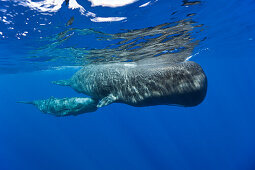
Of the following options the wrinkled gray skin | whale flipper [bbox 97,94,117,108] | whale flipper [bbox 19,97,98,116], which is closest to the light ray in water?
the wrinkled gray skin

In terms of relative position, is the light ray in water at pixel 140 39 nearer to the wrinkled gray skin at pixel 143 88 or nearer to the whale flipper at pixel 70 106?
the wrinkled gray skin at pixel 143 88

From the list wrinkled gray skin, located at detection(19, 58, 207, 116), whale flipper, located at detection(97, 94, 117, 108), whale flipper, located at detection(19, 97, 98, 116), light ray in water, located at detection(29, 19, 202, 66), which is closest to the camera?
wrinkled gray skin, located at detection(19, 58, 207, 116)

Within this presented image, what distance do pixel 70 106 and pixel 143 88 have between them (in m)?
3.50

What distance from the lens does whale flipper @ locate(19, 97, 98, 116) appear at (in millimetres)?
6168

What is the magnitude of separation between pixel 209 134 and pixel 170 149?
16910mm

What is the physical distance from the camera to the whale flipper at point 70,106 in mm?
6168

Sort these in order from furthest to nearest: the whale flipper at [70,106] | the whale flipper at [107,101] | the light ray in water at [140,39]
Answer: the light ray in water at [140,39]
the whale flipper at [70,106]
the whale flipper at [107,101]

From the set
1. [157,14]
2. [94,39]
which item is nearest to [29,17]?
[94,39]

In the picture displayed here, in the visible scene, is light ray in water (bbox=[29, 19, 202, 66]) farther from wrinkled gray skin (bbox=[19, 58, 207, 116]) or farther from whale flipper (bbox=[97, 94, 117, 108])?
whale flipper (bbox=[97, 94, 117, 108])

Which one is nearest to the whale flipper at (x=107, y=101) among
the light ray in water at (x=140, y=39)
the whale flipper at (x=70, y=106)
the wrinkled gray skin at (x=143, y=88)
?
the wrinkled gray skin at (x=143, y=88)

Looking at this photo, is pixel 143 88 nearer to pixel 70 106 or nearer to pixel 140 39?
pixel 70 106

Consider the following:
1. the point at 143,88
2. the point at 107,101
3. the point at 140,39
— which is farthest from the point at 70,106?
the point at 140,39

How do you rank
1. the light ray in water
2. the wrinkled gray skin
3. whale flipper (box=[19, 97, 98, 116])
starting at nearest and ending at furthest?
the wrinkled gray skin < whale flipper (box=[19, 97, 98, 116]) < the light ray in water

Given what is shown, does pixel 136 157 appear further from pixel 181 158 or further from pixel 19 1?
pixel 19 1
